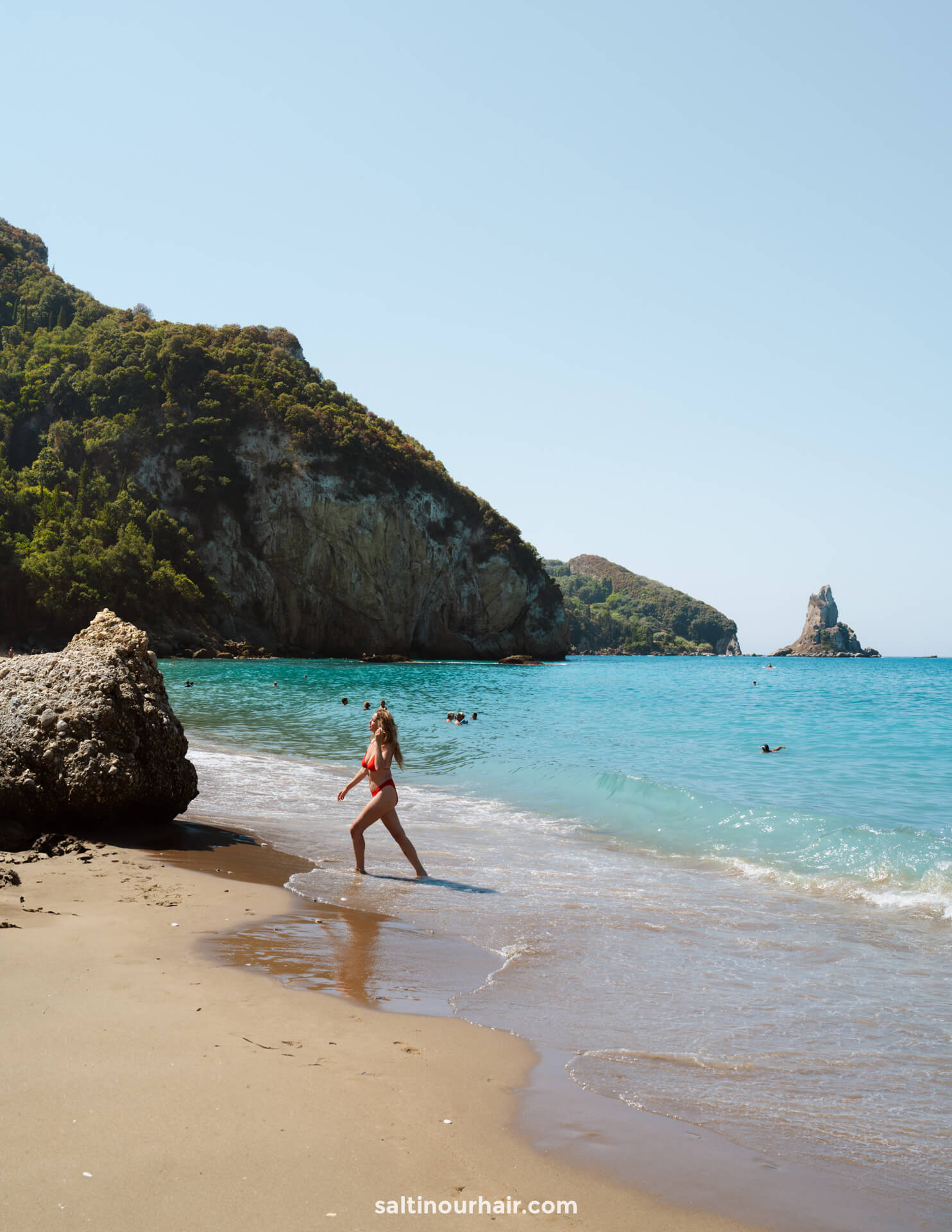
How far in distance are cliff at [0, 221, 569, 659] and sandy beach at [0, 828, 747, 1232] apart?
70.7m

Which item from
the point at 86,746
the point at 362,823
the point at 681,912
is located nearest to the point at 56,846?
the point at 86,746

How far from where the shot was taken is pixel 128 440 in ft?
265

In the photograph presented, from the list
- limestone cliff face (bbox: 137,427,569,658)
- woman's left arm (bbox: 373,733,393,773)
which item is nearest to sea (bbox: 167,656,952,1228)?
woman's left arm (bbox: 373,733,393,773)

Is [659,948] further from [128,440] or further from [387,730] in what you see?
[128,440]

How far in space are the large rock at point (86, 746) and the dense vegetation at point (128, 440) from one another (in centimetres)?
6303

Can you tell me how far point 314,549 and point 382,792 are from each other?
75.6 meters

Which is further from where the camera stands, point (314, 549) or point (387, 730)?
point (314, 549)

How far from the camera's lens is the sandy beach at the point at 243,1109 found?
2908mm

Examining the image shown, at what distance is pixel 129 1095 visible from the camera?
3.55 metres

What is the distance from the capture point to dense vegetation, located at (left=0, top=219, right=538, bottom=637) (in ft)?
230

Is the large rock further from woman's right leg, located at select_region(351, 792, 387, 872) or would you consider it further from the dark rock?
woman's right leg, located at select_region(351, 792, 387, 872)

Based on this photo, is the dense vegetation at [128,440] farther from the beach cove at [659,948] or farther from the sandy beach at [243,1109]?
the sandy beach at [243,1109]

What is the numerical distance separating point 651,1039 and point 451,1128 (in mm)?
1714

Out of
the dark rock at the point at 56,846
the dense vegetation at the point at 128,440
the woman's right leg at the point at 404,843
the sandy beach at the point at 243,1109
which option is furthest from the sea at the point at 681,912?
the dense vegetation at the point at 128,440
